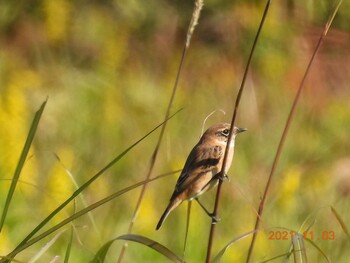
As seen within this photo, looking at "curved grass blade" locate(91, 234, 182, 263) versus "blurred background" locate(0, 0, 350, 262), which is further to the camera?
"blurred background" locate(0, 0, 350, 262)

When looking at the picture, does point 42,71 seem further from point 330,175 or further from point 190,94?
point 330,175

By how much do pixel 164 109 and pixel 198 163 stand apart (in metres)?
3.01

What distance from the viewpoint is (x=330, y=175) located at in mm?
5410

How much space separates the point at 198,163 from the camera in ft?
11.1

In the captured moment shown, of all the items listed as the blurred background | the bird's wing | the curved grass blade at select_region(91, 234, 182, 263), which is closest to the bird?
the bird's wing

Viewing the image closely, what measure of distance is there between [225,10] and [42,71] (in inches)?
68.2

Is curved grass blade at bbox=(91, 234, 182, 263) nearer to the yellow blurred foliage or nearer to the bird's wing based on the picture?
the bird's wing

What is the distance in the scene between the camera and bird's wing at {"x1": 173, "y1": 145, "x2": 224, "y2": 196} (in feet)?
11.0

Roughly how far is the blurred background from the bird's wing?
0.35 metres

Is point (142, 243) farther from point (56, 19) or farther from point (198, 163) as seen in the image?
point (56, 19)

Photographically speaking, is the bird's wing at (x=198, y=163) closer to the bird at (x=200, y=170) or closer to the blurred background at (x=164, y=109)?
the bird at (x=200, y=170)

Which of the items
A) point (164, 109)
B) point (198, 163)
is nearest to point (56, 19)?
point (164, 109)

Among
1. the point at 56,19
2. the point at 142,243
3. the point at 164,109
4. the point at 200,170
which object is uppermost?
the point at 56,19

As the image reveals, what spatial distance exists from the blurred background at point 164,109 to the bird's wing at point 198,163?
0.35m
